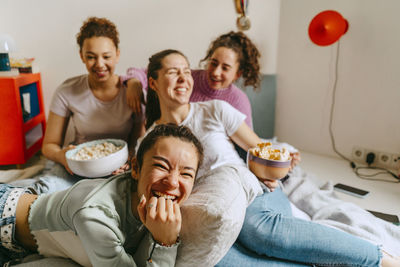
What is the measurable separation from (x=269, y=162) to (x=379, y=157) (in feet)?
4.89

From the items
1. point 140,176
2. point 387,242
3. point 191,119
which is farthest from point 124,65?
point 387,242

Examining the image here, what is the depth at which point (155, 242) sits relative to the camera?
84 centimetres

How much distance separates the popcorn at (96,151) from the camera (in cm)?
136

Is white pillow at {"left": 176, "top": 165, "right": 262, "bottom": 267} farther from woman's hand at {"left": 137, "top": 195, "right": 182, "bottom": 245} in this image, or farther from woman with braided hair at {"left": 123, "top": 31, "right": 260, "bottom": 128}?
woman with braided hair at {"left": 123, "top": 31, "right": 260, "bottom": 128}

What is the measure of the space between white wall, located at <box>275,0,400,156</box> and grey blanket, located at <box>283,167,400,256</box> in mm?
713

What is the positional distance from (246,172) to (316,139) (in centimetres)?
160

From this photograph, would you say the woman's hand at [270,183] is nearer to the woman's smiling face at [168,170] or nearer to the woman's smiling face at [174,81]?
the woman's smiling face at [168,170]

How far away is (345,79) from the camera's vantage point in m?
2.27

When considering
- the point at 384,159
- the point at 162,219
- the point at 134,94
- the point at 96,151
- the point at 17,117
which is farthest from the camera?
the point at 384,159

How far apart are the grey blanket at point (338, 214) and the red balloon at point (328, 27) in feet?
3.20

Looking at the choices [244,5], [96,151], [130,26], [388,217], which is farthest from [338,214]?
[130,26]

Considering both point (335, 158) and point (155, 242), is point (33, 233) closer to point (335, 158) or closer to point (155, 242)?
point (155, 242)

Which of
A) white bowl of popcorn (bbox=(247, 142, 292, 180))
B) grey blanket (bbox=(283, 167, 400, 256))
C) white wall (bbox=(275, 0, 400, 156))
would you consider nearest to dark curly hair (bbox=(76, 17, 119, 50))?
white bowl of popcorn (bbox=(247, 142, 292, 180))

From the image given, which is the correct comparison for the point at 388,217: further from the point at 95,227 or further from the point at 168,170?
the point at 95,227
